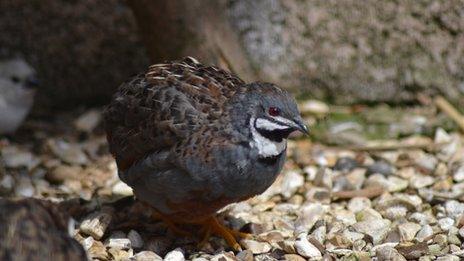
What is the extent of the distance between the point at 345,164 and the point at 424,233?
1044mm

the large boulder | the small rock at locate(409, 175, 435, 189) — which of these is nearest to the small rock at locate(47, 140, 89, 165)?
the large boulder

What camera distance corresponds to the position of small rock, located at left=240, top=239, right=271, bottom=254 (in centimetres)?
505

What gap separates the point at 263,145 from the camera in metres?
4.75

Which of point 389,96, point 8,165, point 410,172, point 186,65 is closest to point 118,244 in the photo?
point 186,65

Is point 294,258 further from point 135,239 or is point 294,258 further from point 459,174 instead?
point 459,174

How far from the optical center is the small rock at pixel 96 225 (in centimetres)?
511

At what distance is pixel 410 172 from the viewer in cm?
600

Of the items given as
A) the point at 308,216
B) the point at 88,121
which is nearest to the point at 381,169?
the point at 308,216

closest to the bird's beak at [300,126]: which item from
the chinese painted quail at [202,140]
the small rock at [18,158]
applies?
the chinese painted quail at [202,140]

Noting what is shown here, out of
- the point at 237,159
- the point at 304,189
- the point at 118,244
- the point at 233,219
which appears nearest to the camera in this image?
the point at 237,159

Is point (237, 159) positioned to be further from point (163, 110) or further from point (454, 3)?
point (454, 3)

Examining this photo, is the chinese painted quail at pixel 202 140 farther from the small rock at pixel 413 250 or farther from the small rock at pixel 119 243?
the small rock at pixel 413 250

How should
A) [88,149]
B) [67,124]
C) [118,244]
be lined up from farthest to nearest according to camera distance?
[67,124], [88,149], [118,244]

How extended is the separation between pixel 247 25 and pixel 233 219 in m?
1.71
